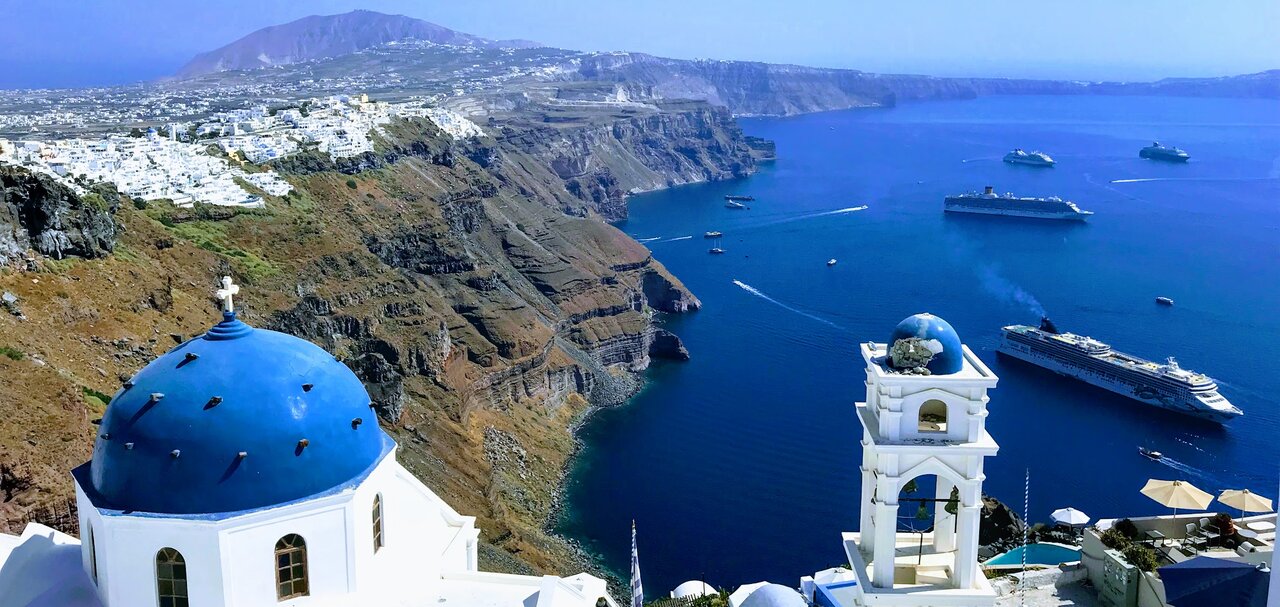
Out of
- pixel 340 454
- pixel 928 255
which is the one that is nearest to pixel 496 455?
pixel 340 454

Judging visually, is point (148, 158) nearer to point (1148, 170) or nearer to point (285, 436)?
point (285, 436)

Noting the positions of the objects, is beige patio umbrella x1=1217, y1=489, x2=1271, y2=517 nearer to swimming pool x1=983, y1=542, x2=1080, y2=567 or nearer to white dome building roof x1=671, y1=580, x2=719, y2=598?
swimming pool x1=983, y1=542, x2=1080, y2=567

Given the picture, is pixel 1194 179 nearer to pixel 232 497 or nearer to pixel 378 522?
pixel 378 522

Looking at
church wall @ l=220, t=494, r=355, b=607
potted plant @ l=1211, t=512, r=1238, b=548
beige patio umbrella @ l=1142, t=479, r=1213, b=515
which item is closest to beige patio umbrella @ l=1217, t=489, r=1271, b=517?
beige patio umbrella @ l=1142, t=479, r=1213, b=515

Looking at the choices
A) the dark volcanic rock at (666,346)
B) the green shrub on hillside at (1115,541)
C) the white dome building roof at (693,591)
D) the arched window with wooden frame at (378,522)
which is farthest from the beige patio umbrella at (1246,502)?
the dark volcanic rock at (666,346)

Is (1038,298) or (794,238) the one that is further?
(794,238)

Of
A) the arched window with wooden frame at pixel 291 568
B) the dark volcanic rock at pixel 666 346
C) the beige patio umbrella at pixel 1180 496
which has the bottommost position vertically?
the dark volcanic rock at pixel 666 346

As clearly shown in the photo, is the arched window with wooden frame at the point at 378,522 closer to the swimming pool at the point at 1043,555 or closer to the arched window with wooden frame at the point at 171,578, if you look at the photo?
the arched window with wooden frame at the point at 171,578
